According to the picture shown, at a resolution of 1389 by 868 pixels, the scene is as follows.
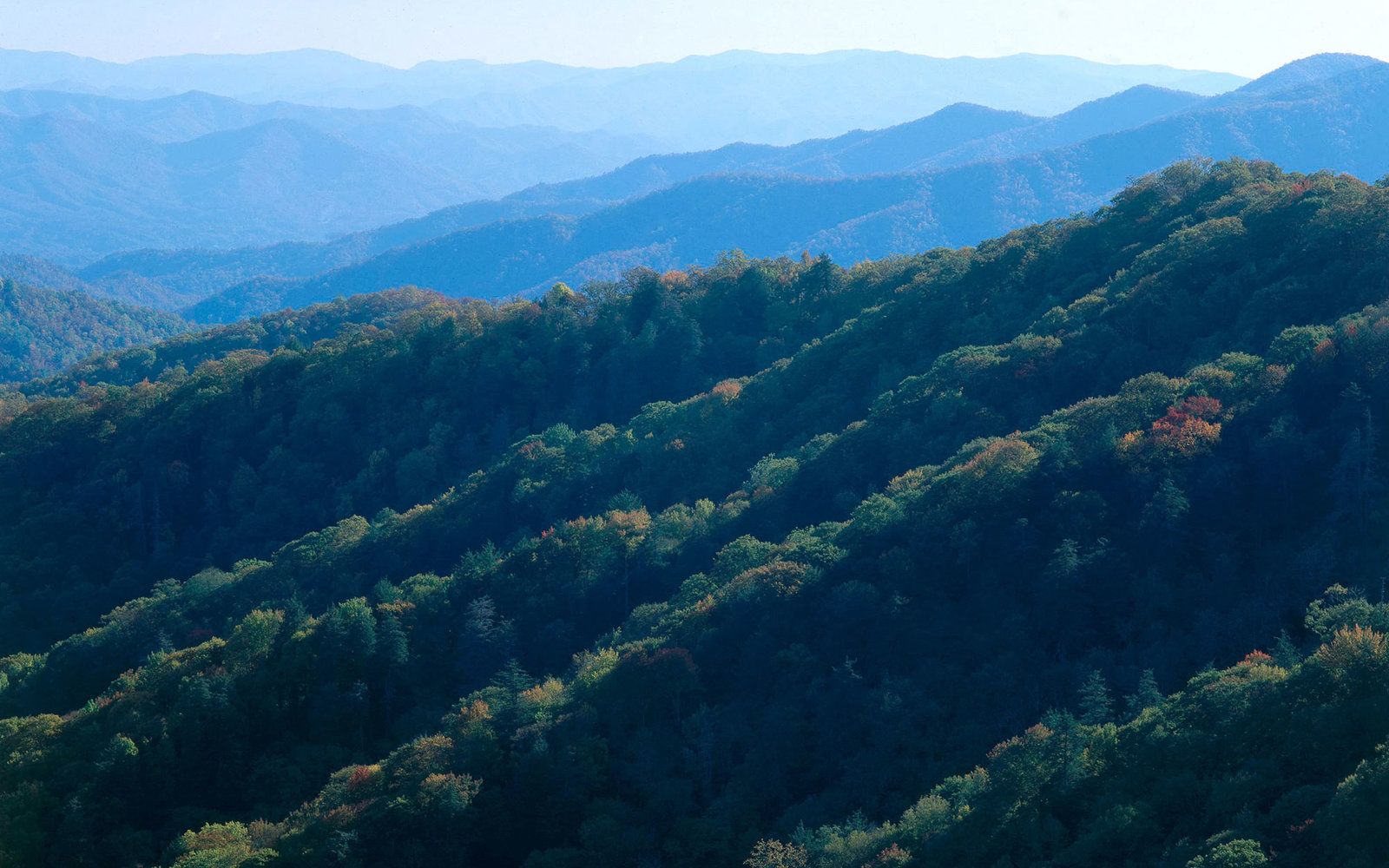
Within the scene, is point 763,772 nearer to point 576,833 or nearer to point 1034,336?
point 576,833

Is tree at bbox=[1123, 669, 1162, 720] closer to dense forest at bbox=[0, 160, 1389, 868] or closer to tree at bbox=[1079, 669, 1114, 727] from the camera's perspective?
tree at bbox=[1079, 669, 1114, 727]

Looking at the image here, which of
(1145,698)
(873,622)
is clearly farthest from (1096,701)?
(873,622)

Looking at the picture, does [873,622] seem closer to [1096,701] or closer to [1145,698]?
[1096,701]

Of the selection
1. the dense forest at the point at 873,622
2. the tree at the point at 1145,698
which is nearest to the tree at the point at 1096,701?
the dense forest at the point at 873,622

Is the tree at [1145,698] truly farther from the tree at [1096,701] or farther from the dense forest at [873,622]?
the dense forest at [873,622]

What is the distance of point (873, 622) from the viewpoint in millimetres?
48250

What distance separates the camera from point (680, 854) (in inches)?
1588

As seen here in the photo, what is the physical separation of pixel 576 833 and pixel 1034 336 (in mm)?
45490

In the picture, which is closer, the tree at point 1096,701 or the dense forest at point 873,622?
the dense forest at point 873,622

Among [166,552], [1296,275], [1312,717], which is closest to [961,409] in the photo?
[1296,275]

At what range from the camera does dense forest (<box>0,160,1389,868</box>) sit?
35.4 metres

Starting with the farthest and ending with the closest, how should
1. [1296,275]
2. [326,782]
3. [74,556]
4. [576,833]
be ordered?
[74,556] → [1296,275] → [326,782] → [576,833]

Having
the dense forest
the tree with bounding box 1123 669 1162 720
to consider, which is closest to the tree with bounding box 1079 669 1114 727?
the dense forest

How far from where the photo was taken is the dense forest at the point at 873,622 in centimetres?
3541
